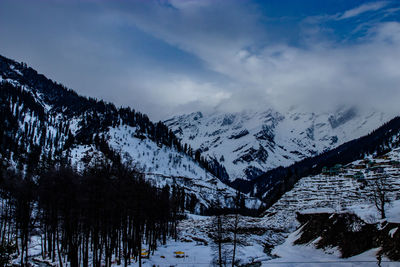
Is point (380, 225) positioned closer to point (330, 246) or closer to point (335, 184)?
point (330, 246)

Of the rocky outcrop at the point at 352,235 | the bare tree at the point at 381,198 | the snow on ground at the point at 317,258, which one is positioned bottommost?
the snow on ground at the point at 317,258

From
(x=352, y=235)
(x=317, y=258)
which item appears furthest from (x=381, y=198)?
(x=317, y=258)

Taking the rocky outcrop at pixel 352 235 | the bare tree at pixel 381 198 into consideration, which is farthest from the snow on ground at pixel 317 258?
the bare tree at pixel 381 198

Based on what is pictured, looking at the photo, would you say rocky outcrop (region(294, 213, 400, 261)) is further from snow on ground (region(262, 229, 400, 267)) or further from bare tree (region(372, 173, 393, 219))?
bare tree (region(372, 173, 393, 219))

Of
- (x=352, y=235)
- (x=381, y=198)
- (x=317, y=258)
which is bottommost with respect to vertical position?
(x=317, y=258)

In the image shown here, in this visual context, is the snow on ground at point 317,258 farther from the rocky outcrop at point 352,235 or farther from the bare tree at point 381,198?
the bare tree at point 381,198

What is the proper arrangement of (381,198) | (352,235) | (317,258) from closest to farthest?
1. (352,235)
2. (317,258)
3. (381,198)

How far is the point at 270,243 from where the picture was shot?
84438mm

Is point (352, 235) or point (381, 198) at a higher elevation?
point (381, 198)

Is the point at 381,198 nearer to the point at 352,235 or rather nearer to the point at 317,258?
the point at 352,235

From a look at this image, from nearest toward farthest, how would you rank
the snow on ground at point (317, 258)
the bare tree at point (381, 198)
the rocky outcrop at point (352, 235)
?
the rocky outcrop at point (352, 235) < the snow on ground at point (317, 258) < the bare tree at point (381, 198)

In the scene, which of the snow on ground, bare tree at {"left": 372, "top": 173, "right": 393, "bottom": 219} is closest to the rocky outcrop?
the snow on ground

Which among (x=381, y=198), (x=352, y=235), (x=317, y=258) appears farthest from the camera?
(x=381, y=198)

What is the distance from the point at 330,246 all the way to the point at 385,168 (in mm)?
143940
